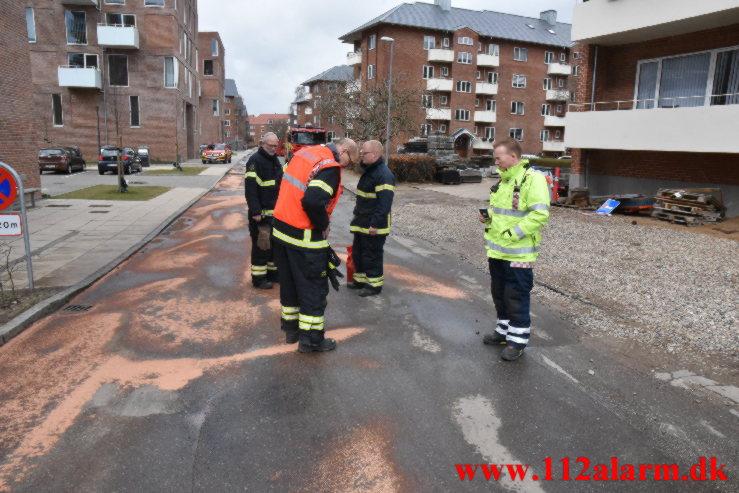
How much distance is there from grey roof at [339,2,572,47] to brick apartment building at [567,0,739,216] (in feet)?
107

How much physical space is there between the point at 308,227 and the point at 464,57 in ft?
169

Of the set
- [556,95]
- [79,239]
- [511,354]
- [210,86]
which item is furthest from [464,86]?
[511,354]

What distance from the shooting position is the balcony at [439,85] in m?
50.5

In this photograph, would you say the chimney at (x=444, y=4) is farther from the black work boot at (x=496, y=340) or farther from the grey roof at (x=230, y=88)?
the grey roof at (x=230, y=88)

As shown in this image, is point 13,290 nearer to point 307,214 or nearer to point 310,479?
point 307,214

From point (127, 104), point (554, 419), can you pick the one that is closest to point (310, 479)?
point (554, 419)

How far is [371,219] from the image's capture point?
7031 mm

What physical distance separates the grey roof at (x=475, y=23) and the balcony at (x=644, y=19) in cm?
3256

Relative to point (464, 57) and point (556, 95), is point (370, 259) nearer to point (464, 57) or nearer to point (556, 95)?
point (464, 57)

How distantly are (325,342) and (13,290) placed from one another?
4014 mm

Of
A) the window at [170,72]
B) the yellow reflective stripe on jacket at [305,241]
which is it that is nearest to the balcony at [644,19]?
the yellow reflective stripe on jacket at [305,241]

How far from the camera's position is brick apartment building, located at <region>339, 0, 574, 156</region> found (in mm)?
48938

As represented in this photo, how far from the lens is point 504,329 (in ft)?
17.4

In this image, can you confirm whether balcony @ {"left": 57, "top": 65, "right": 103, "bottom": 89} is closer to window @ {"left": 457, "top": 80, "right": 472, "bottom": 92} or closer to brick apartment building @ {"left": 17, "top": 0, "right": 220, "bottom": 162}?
brick apartment building @ {"left": 17, "top": 0, "right": 220, "bottom": 162}
